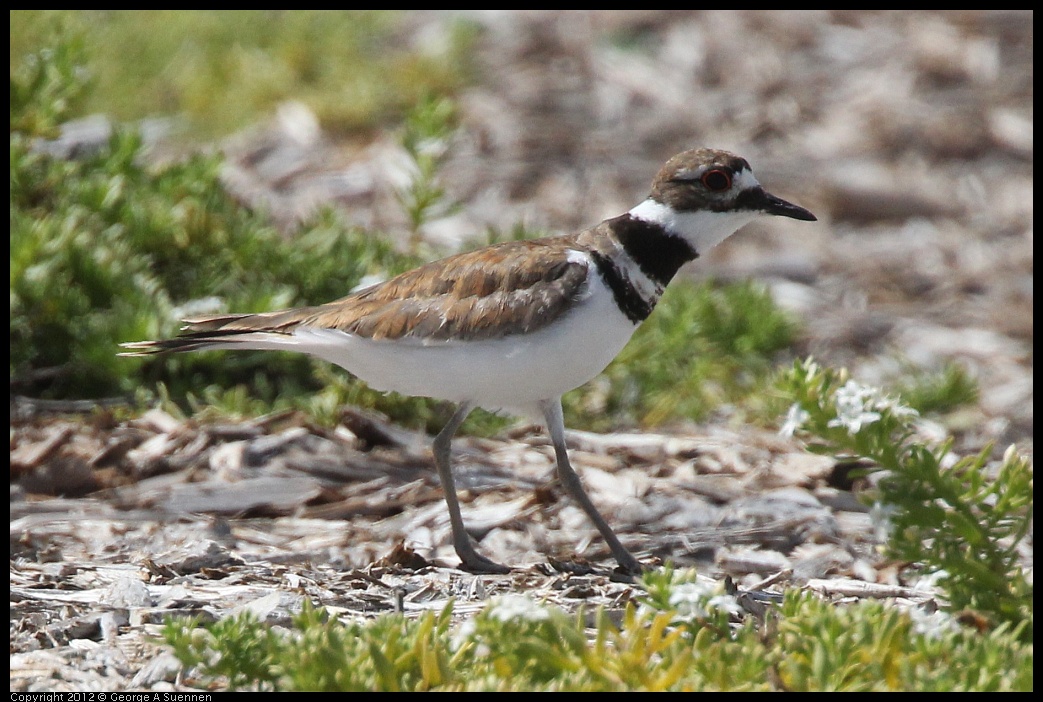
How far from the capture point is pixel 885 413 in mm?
3455

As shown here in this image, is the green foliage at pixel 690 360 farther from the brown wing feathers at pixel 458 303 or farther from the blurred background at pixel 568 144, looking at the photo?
the brown wing feathers at pixel 458 303

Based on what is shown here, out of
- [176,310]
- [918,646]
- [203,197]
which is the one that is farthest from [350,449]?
[918,646]

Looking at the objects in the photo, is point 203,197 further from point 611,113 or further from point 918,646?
point 918,646

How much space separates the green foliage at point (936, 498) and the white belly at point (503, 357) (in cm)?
92

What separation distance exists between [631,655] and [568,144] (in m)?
6.27

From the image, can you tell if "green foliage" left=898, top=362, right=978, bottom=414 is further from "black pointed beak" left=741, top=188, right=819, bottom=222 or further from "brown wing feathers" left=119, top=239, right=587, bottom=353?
"brown wing feathers" left=119, top=239, right=587, bottom=353

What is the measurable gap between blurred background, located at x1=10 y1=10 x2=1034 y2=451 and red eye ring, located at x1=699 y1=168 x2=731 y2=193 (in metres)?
1.91

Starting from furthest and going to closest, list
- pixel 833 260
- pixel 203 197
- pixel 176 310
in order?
pixel 833 260
pixel 203 197
pixel 176 310

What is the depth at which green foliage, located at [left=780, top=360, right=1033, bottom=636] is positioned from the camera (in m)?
3.28

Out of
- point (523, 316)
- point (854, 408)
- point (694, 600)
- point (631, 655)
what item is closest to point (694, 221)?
point (523, 316)

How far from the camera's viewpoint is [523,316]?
422cm

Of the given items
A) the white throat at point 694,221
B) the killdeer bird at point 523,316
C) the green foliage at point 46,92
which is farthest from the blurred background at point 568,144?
the white throat at point 694,221

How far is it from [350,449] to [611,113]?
4.64m

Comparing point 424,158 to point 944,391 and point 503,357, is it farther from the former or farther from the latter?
point 944,391
